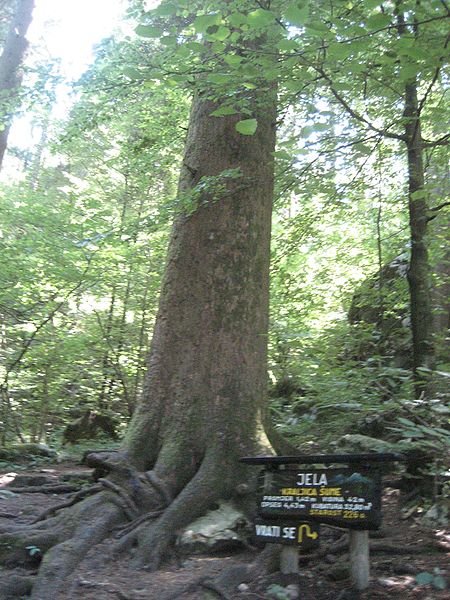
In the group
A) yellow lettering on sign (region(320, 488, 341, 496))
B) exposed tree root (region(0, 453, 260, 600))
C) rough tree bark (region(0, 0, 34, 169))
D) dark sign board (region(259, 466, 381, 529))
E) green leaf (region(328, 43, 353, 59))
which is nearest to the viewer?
green leaf (region(328, 43, 353, 59))

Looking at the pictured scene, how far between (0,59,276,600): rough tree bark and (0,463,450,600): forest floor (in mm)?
200

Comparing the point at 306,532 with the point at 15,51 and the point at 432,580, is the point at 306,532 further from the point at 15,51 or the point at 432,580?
the point at 15,51

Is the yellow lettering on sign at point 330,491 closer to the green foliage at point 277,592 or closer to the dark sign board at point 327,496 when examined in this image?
the dark sign board at point 327,496

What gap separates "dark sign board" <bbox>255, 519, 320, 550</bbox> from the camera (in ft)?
12.5

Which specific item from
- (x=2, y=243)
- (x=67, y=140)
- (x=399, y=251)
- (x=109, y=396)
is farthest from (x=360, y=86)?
(x=109, y=396)

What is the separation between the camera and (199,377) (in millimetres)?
5172

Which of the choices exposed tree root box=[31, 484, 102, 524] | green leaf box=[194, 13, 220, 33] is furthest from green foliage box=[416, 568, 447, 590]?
green leaf box=[194, 13, 220, 33]

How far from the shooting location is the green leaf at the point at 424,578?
341 cm

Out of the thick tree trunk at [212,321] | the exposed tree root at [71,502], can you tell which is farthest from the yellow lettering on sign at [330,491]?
the exposed tree root at [71,502]

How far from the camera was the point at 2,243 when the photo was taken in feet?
32.0

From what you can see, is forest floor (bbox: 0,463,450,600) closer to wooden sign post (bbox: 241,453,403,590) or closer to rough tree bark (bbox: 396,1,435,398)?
wooden sign post (bbox: 241,453,403,590)

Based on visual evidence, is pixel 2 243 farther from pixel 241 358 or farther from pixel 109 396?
pixel 241 358

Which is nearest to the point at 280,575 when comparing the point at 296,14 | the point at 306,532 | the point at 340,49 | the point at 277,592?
the point at 277,592

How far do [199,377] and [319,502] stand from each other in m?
1.82
